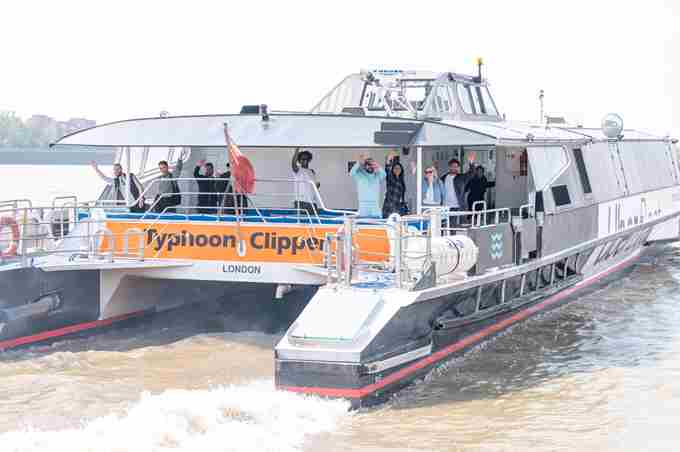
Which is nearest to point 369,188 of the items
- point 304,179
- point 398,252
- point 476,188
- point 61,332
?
point 304,179

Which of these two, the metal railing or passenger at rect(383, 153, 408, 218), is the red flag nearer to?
the metal railing

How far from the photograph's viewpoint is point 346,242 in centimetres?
1052

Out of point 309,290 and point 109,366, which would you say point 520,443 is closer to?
point 109,366

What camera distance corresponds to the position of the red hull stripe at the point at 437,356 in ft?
31.4

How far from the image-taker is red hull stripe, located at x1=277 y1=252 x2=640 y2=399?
31.4 feet

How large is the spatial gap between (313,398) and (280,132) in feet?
12.6

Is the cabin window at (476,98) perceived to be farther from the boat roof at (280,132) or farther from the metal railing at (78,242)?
the metal railing at (78,242)

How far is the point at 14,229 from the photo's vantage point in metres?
12.5

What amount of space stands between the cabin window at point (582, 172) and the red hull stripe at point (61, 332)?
22.1ft

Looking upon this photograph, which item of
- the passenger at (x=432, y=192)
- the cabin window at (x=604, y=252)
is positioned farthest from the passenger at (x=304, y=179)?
the cabin window at (x=604, y=252)

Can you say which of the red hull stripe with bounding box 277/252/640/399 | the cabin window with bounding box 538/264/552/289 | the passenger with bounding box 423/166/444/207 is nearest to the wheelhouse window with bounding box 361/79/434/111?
the passenger with bounding box 423/166/444/207

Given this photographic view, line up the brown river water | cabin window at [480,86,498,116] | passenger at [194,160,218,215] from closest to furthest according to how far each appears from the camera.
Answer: the brown river water, passenger at [194,160,218,215], cabin window at [480,86,498,116]

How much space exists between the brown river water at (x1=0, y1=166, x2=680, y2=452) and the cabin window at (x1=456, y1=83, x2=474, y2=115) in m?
3.46

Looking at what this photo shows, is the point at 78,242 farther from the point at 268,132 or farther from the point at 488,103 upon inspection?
the point at 488,103
